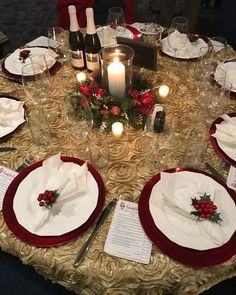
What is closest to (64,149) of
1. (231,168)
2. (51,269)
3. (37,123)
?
(37,123)

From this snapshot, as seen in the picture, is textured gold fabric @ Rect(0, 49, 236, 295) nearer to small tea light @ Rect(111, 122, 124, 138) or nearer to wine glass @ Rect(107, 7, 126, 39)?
small tea light @ Rect(111, 122, 124, 138)

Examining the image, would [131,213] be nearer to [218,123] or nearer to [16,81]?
[218,123]

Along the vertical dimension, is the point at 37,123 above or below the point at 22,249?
above

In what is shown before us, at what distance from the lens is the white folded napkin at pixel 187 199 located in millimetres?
984

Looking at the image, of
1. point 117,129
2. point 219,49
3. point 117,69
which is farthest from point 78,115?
point 219,49

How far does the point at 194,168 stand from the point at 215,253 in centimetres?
35

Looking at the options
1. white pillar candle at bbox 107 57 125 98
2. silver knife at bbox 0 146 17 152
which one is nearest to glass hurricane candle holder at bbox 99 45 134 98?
white pillar candle at bbox 107 57 125 98

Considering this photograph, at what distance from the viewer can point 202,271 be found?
957 mm

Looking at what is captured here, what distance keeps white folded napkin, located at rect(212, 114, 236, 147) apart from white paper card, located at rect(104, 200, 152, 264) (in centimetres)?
47

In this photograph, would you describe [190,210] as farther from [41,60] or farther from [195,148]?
[41,60]

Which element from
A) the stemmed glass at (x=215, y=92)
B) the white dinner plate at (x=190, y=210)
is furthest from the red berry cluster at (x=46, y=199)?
the stemmed glass at (x=215, y=92)

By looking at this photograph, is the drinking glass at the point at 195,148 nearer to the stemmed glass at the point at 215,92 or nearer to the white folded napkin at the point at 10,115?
the stemmed glass at the point at 215,92

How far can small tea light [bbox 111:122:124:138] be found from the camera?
53.4 inches

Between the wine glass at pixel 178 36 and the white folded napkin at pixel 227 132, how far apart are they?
591 mm
